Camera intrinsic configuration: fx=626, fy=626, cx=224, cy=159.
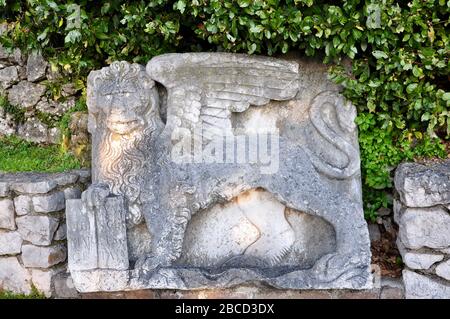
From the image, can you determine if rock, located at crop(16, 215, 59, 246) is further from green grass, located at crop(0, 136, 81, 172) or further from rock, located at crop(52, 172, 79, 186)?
green grass, located at crop(0, 136, 81, 172)

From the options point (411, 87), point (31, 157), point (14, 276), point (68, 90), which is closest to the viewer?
point (411, 87)

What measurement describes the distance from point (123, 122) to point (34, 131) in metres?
1.25

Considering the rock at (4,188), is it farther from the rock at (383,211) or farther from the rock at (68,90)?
the rock at (383,211)

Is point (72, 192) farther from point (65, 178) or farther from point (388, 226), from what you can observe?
point (388, 226)

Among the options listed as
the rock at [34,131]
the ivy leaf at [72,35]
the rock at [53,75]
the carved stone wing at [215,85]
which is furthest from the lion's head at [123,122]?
the rock at [34,131]

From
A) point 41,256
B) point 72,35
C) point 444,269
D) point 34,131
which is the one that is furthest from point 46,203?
point 444,269

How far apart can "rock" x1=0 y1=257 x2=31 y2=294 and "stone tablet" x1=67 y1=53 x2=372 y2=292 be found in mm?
610

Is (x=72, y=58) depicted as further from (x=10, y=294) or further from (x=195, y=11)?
(x=10, y=294)

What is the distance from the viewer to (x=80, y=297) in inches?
161

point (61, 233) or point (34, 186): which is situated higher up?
point (34, 186)

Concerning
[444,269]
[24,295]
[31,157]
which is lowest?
[24,295]

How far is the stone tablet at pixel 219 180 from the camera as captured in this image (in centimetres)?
374

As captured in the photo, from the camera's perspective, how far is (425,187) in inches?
146

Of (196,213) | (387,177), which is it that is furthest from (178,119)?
(387,177)
